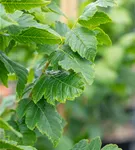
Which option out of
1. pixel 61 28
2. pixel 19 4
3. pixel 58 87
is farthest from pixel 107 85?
pixel 19 4

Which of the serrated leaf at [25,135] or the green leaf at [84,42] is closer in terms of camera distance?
the green leaf at [84,42]

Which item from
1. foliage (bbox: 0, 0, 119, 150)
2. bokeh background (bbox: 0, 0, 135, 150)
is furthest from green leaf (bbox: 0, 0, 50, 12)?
bokeh background (bbox: 0, 0, 135, 150)

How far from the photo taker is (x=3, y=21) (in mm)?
775

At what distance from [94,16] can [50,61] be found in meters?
0.14

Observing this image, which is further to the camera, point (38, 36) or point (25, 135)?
point (25, 135)

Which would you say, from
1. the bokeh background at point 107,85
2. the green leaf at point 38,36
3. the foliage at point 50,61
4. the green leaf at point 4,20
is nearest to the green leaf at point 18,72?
the foliage at point 50,61

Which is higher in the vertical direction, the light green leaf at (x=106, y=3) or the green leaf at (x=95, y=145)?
the light green leaf at (x=106, y=3)

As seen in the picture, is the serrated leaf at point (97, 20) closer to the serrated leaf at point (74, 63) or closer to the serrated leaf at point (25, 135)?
the serrated leaf at point (74, 63)

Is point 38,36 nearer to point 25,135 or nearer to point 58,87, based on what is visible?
point 58,87

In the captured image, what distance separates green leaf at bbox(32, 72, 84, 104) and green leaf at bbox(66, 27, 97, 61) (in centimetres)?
5

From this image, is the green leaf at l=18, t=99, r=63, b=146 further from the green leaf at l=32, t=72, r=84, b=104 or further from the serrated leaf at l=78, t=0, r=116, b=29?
the serrated leaf at l=78, t=0, r=116, b=29

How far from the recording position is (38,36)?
904mm

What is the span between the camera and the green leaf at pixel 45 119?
38.2 inches

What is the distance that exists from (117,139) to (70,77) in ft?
10.1
